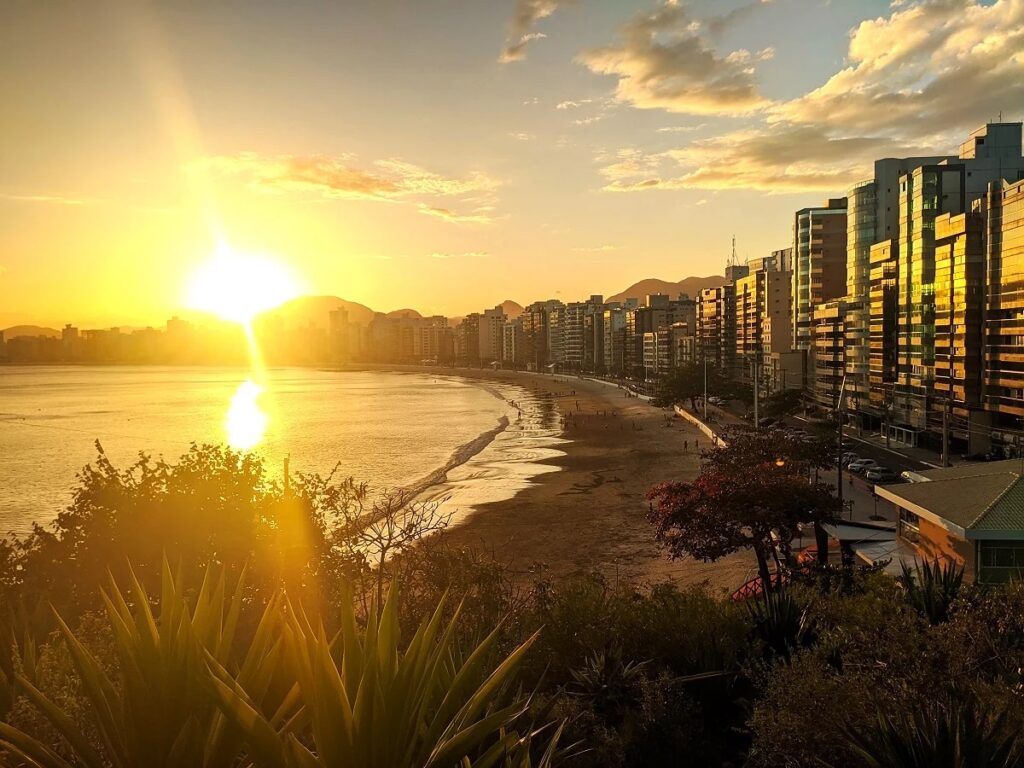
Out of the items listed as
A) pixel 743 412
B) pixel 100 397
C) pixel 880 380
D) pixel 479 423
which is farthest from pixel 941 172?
pixel 100 397

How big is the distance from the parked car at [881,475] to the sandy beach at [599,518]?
454 inches

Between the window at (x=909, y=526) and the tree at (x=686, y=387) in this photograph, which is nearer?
the window at (x=909, y=526)

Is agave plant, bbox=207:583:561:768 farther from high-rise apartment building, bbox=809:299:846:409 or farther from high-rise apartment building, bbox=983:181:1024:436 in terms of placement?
high-rise apartment building, bbox=809:299:846:409

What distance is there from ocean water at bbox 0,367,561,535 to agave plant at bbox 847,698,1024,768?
29.7 m

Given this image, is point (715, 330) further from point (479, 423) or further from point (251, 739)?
point (251, 739)

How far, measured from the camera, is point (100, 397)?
148m

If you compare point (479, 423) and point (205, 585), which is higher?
point (205, 585)

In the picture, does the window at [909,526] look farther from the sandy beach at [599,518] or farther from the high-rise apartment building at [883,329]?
the high-rise apartment building at [883,329]

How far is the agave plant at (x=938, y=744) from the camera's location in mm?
5031

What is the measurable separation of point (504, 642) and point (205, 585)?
598cm

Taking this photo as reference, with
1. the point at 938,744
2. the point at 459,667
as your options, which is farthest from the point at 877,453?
the point at 938,744

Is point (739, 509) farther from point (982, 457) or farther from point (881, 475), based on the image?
point (982, 457)

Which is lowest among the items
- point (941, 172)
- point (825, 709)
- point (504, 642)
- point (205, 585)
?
point (504, 642)

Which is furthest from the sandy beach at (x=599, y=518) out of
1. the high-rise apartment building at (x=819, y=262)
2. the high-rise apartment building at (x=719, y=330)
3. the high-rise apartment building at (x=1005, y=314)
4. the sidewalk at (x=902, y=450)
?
the high-rise apartment building at (x=719, y=330)
